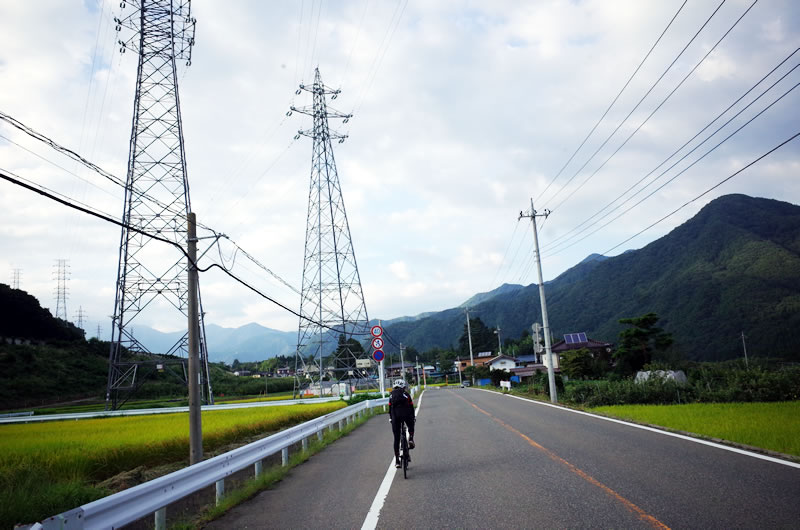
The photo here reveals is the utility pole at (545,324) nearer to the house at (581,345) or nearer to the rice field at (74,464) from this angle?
the rice field at (74,464)

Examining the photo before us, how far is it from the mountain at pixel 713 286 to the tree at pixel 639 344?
3668 cm

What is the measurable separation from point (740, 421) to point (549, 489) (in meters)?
7.74

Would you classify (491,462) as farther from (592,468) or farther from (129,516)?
(129,516)

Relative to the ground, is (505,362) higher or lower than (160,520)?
lower

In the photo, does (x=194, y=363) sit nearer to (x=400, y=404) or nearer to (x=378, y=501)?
(x=400, y=404)

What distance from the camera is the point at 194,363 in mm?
9906

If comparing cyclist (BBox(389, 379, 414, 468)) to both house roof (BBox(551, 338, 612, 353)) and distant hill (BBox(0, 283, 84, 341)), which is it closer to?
house roof (BBox(551, 338, 612, 353))

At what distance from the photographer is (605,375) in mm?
51188

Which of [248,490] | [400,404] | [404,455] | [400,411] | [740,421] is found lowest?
[740,421]

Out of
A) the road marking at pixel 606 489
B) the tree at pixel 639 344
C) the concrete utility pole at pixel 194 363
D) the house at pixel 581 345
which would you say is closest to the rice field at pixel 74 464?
the concrete utility pole at pixel 194 363

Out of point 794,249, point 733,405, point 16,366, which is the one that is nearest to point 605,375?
point 733,405

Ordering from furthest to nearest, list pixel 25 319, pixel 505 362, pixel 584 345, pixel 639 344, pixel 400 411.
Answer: pixel 505 362 → pixel 584 345 → pixel 25 319 → pixel 639 344 → pixel 400 411

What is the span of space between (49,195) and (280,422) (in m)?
14.3

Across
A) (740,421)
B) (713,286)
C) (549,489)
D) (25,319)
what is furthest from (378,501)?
(713,286)
